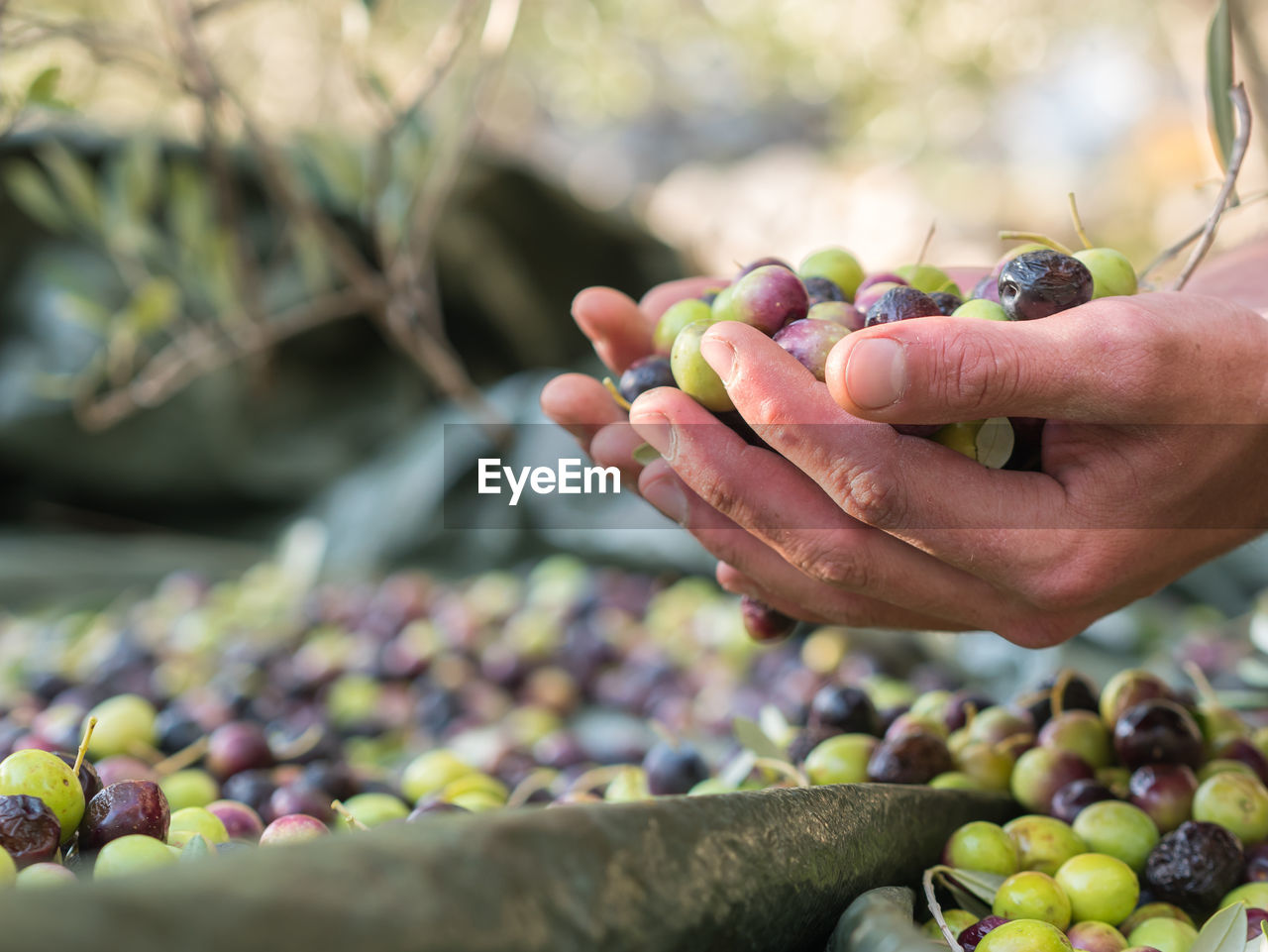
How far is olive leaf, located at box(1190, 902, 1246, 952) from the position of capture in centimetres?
99

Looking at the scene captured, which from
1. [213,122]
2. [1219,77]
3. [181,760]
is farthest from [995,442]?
[213,122]

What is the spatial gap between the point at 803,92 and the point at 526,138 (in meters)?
3.84

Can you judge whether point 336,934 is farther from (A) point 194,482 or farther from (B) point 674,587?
(A) point 194,482

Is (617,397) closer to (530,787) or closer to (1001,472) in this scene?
(1001,472)

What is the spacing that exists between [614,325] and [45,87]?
3.16 ft

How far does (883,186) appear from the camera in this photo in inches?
437

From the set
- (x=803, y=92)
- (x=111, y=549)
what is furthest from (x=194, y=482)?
(x=803, y=92)

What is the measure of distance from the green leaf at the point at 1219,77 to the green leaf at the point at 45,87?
1770 millimetres

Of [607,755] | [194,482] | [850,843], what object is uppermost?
[850,843]

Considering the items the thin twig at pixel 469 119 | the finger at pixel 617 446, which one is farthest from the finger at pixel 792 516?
the thin twig at pixel 469 119

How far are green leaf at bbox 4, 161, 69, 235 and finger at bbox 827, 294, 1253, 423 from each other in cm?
281

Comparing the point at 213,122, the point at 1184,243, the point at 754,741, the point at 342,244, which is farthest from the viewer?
the point at 342,244

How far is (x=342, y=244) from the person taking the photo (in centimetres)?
289

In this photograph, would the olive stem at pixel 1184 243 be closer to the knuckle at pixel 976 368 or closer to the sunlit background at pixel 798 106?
the knuckle at pixel 976 368
